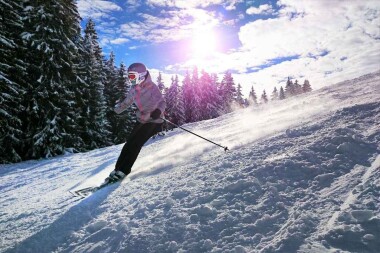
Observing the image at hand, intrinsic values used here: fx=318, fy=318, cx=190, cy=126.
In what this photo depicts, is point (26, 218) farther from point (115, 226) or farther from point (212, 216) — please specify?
point (212, 216)

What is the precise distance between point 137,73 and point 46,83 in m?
14.2

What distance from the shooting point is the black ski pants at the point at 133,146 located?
6379mm

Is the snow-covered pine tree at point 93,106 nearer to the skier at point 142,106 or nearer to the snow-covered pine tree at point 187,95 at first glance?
the skier at point 142,106

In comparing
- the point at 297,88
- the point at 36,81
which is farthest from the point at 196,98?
the point at 297,88

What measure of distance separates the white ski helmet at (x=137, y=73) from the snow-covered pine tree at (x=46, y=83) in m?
12.9

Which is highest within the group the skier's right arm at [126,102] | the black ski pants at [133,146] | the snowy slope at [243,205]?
the skier's right arm at [126,102]

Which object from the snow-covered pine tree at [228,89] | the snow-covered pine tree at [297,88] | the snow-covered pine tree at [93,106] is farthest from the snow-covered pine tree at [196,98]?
the snow-covered pine tree at [297,88]

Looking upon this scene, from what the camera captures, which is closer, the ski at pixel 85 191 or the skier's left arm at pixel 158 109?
the ski at pixel 85 191

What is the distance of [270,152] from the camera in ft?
16.1

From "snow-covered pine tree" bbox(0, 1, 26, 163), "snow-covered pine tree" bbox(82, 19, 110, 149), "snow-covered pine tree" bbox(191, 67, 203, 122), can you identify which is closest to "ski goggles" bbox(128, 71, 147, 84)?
"snow-covered pine tree" bbox(0, 1, 26, 163)

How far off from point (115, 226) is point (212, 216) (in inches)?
45.1

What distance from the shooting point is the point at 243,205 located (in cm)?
353

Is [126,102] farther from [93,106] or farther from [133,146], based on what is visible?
[93,106]

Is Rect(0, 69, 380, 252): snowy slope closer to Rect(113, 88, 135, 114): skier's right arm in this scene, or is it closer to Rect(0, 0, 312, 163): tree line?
Rect(113, 88, 135, 114): skier's right arm
